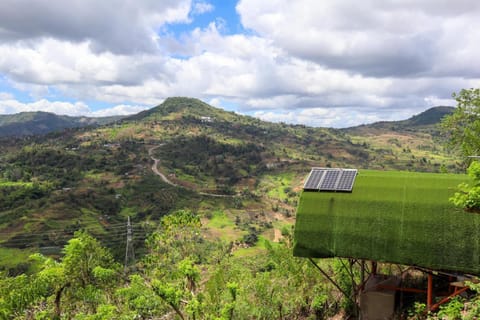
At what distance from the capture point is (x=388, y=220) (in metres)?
13.8

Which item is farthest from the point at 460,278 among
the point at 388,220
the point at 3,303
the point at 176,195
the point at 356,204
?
the point at 176,195

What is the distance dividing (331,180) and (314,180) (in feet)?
2.67

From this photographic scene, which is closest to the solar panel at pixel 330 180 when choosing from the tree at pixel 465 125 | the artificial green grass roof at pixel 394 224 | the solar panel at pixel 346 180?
the solar panel at pixel 346 180

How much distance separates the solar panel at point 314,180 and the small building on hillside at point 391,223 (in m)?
0.05

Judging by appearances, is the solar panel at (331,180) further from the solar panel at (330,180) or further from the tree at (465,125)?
the tree at (465,125)

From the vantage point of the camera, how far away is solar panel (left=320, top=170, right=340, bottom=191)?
15.5 metres

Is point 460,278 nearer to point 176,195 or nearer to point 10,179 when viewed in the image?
point 176,195

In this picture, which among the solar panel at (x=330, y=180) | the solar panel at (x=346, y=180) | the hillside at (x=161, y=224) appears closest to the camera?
the solar panel at (x=346, y=180)

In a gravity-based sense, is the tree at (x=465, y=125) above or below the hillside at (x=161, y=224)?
above

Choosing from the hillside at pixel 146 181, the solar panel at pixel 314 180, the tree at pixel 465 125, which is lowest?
the hillside at pixel 146 181

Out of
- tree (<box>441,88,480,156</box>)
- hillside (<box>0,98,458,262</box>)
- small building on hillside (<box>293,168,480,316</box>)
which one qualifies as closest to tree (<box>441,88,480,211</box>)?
tree (<box>441,88,480,156</box>)

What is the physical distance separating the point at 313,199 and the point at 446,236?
5.31 metres

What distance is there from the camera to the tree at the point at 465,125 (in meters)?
27.8

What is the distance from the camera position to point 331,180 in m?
15.9
